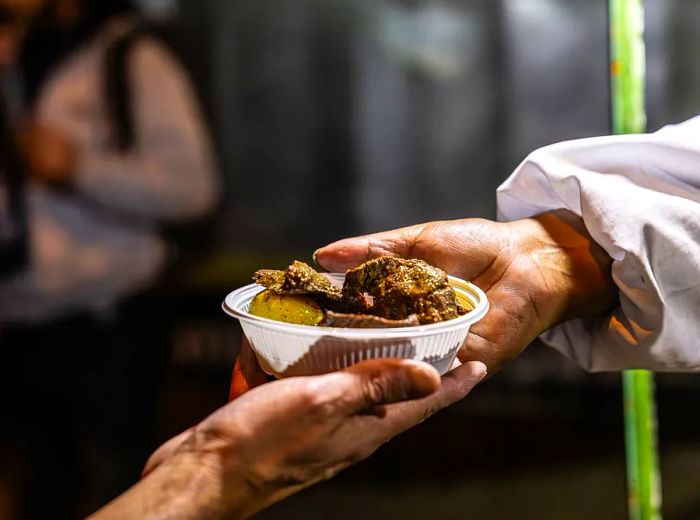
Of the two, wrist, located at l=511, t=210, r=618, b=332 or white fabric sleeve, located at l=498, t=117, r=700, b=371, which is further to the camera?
wrist, located at l=511, t=210, r=618, b=332

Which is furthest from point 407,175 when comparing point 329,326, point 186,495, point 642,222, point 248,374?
point 186,495

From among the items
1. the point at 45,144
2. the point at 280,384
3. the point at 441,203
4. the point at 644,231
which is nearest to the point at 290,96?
the point at 441,203

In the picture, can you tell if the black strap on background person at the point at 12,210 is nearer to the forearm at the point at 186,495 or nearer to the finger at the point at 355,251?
the finger at the point at 355,251

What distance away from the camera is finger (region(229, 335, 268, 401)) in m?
1.05

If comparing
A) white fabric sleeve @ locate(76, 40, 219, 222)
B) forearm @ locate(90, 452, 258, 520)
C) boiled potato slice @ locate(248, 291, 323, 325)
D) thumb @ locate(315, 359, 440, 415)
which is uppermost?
white fabric sleeve @ locate(76, 40, 219, 222)

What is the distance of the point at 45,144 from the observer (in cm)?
186

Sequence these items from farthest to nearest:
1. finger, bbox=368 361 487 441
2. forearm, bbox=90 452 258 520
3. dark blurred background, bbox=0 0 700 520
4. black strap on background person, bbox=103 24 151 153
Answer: dark blurred background, bbox=0 0 700 520 → black strap on background person, bbox=103 24 151 153 → finger, bbox=368 361 487 441 → forearm, bbox=90 452 258 520

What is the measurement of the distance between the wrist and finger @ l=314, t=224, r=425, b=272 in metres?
0.24

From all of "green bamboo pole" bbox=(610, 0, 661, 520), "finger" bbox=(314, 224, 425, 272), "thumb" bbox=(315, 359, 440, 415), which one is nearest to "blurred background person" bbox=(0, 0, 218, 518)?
"finger" bbox=(314, 224, 425, 272)

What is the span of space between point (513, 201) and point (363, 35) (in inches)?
37.8

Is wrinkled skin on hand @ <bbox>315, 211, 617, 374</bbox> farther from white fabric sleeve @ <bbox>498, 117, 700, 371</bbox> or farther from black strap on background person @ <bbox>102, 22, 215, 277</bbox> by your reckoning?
black strap on background person @ <bbox>102, 22, 215, 277</bbox>

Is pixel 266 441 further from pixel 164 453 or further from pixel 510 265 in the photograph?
pixel 510 265

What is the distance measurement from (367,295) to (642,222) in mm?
458

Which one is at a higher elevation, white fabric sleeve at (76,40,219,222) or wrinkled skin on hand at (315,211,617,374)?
white fabric sleeve at (76,40,219,222)
